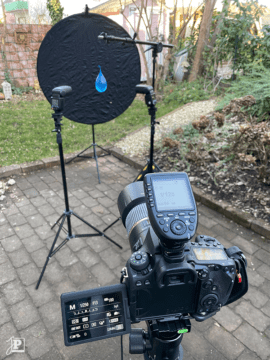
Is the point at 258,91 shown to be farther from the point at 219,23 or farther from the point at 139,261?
the point at 139,261

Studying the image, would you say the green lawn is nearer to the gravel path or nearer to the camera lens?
the gravel path

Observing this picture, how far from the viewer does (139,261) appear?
1158 mm

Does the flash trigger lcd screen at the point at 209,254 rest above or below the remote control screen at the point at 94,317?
above

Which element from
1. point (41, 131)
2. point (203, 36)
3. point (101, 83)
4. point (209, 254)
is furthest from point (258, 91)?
point (209, 254)

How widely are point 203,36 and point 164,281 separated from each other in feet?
30.6

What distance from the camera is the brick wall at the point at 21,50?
9422 millimetres

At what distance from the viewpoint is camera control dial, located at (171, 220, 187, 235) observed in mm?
1069

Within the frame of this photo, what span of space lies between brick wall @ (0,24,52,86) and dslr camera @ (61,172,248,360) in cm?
1025

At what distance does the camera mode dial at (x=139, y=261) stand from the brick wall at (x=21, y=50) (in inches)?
405

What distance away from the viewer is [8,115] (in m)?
7.38

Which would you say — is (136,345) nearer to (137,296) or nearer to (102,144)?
(137,296)

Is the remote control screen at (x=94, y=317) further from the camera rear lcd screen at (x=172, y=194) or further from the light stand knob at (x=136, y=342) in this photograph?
the camera rear lcd screen at (x=172, y=194)

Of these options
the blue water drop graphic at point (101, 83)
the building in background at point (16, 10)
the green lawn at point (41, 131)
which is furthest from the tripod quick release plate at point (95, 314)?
the building in background at point (16, 10)

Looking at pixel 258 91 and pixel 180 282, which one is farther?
pixel 258 91
